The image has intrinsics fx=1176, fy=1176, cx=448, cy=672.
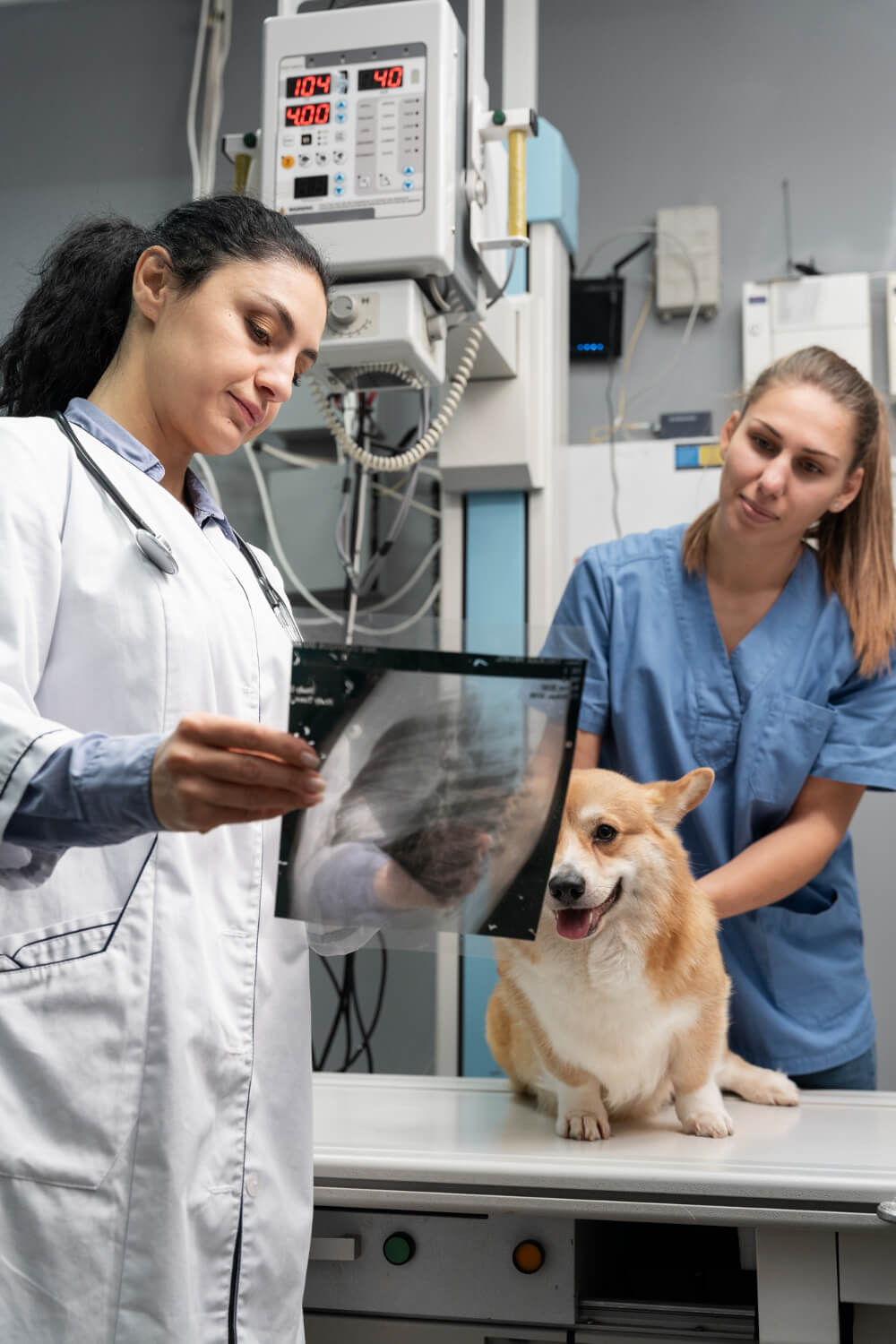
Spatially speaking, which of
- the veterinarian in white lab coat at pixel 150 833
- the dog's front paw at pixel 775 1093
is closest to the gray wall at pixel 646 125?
the dog's front paw at pixel 775 1093

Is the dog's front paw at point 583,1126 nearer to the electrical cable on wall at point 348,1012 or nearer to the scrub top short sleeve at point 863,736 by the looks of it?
the scrub top short sleeve at point 863,736

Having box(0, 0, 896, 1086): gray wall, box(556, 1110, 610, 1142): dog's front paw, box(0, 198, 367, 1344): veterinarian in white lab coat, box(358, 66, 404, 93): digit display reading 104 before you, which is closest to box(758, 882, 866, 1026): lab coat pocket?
box(556, 1110, 610, 1142): dog's front paw

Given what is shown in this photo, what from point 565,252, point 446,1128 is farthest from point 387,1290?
Result: point 565,252

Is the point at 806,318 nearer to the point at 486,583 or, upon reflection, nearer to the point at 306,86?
the point at 486,583

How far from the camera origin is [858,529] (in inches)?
66.1

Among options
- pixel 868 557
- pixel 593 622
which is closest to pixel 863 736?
pixel 868 557

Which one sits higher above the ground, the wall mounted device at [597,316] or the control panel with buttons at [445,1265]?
the wall mounted device at [597,316]

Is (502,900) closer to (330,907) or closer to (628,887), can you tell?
(330,907)

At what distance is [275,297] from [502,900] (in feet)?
1.75

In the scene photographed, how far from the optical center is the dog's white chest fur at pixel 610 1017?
4.05ft

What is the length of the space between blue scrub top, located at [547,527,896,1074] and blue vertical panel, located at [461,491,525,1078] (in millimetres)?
506

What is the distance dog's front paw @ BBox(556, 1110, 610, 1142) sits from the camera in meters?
1.25

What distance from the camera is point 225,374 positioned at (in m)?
0.95

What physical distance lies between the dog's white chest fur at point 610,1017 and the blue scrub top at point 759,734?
368 millimetres
